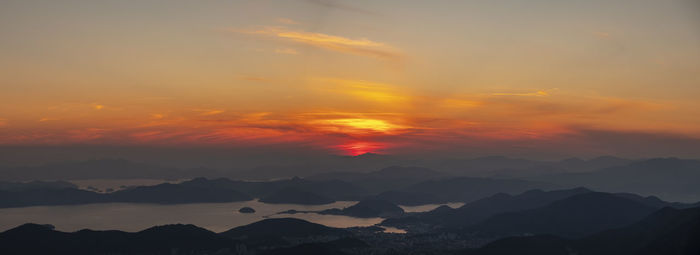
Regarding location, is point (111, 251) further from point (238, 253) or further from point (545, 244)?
point (545, 244)

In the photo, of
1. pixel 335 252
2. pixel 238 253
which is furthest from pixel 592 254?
pixel 238 253

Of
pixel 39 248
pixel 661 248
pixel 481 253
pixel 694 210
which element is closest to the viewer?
pixel 661 248

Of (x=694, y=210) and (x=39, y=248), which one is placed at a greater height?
(x=694, y=210)

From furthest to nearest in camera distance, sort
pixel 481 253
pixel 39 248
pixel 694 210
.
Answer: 1. pixel 39 248
2. pixel 481 253
3. pixel 694 210

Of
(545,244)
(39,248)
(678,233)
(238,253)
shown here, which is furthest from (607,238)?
(39,248)

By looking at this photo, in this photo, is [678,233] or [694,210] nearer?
[678,233]

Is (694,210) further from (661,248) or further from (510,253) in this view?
(510,253)
